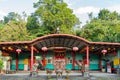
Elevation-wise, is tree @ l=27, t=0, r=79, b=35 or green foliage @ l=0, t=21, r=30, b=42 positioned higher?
tree @ l=27, t=0, r=79, b=35

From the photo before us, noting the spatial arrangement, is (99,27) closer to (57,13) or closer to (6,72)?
(57,13)

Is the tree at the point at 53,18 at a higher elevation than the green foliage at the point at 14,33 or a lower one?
higher

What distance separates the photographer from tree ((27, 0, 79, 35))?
3300 centimetres

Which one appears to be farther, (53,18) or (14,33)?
(14,33)

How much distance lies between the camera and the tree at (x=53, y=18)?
108 feet

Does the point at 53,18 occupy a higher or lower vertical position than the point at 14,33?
higher

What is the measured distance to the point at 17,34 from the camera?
111 ft

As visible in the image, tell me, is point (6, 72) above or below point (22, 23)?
below

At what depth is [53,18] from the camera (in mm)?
33000

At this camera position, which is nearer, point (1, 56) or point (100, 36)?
point (1, 56)

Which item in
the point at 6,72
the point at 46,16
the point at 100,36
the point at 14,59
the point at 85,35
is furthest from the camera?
the point at 46,16

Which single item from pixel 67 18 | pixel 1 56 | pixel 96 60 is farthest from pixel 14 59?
pixel 67 18

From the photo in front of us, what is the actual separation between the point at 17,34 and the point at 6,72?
14657 millimetres

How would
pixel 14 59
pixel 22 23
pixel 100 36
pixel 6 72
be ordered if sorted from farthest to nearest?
pixel 22 23 → pixel 100 36 → pixel 14 59 → pixel 6 72
